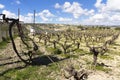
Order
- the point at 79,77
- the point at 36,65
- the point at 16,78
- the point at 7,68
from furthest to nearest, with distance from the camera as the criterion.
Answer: the point at 36,65
the point at 7,68
the point at 16,78
the point at 79,77

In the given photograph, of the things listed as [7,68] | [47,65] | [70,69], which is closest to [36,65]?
[47,65]

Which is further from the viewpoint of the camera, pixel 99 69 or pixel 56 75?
pixel 99 69

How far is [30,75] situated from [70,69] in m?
9.64

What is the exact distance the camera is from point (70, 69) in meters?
11.3

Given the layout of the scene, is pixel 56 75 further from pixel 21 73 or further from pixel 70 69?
pixel 70 69

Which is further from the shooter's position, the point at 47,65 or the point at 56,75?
the point at 47,65

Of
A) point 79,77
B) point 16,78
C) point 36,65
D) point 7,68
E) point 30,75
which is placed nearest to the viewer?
point 79,77

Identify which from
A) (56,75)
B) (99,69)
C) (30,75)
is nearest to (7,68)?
(30,75)

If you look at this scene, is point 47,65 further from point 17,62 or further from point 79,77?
point 79,77

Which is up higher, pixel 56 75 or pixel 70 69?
pixel 70 69

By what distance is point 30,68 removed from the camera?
74.8 ft

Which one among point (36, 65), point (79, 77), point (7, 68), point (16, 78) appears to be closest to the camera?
point (79, 77)

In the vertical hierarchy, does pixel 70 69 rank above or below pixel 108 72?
above

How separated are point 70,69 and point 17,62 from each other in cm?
1549
